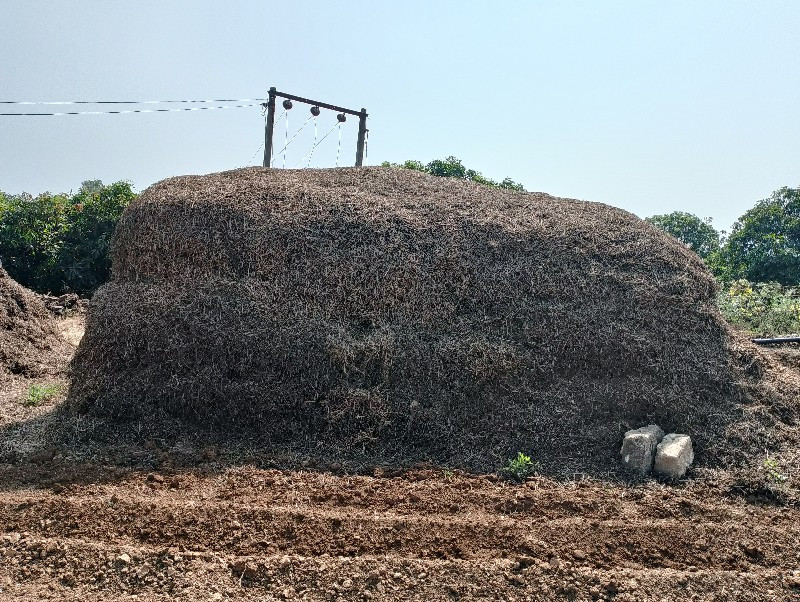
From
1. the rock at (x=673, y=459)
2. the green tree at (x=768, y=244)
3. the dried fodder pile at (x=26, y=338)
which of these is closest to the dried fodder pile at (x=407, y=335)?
the rock at (x=673, y=459)

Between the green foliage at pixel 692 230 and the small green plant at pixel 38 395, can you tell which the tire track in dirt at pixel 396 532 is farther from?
the green foliage at pixel 692 230

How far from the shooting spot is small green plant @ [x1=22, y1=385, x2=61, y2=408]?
628 cm

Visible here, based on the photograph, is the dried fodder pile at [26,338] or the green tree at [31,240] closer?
the dried fodder pile at [26,338]

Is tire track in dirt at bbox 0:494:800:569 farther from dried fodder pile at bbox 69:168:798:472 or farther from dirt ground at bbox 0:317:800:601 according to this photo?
dried fodder pile at bbox 69:168:798:472

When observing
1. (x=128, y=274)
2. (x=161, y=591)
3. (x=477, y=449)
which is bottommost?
(x=161, y=591)

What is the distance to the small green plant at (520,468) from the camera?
4.60 meters

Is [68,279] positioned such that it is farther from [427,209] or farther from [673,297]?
[673,297]

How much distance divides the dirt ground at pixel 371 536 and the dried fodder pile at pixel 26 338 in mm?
3363

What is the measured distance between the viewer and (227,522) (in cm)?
373

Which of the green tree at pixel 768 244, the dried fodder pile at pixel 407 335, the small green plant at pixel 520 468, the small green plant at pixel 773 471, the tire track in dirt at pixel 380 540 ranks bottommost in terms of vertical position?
the tire track in dirt at pixel 380 540

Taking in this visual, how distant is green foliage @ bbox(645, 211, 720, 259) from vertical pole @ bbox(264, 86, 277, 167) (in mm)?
11952

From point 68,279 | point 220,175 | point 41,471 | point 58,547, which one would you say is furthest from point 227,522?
point 68,279

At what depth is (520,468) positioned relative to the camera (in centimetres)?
464

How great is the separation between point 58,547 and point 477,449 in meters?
2.80
